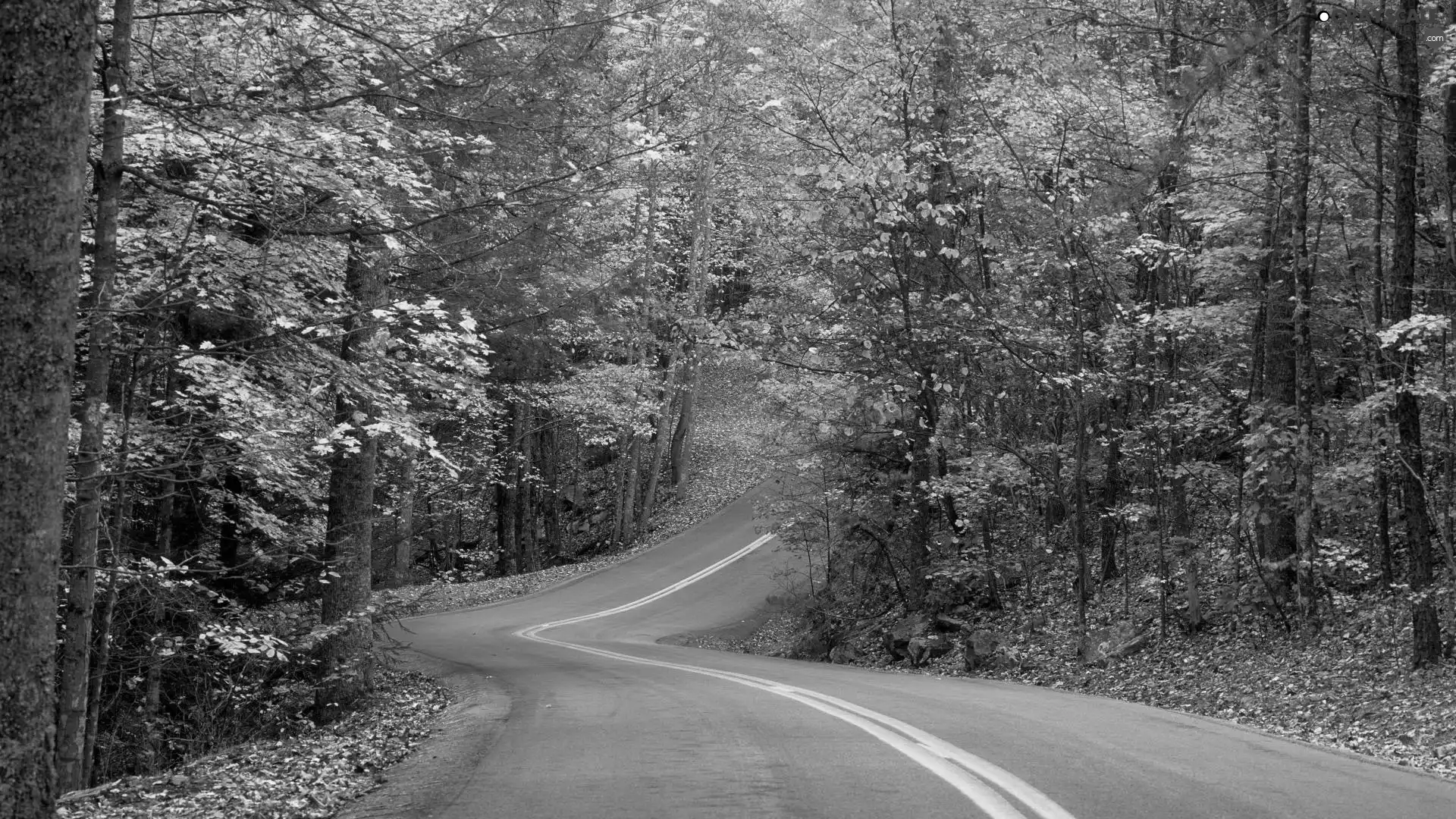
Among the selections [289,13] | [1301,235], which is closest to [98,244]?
[289,13]

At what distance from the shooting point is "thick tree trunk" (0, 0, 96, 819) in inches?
158

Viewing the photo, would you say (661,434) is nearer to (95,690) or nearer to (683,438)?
(683,438)

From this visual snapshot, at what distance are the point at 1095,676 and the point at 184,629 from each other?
12178mm

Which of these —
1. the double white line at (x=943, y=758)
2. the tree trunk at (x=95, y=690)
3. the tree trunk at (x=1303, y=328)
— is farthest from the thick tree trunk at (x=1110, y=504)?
the tree trunk at (x=95, y=690)

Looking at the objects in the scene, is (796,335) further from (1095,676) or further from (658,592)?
(658,592)

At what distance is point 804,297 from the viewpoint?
70.0 ft

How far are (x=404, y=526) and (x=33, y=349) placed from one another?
25.7 m

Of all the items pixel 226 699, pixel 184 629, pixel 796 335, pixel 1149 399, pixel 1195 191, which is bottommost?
pixel 226 699

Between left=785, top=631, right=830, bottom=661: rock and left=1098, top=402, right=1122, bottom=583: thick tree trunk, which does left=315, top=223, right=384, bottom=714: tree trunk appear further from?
left=1098, top=402, right=1122, bottom=583: thick tree trunk

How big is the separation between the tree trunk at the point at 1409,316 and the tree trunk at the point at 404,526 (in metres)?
13.6

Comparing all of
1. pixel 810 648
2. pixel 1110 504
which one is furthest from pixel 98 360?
pixel 810 648

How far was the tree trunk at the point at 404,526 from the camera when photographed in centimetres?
2323

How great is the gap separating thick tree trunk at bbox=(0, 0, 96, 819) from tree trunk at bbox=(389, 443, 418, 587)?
1325 cm

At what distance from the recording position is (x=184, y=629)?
14.5 meters
